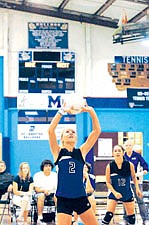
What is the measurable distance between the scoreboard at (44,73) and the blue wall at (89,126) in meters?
0.63

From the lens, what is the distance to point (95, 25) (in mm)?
12758

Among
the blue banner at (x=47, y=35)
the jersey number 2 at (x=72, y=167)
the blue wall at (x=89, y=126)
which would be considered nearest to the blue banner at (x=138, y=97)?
the blue wall at (x=89, y=126)

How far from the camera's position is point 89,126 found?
12461 millimetres

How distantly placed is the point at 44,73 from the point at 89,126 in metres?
1.85

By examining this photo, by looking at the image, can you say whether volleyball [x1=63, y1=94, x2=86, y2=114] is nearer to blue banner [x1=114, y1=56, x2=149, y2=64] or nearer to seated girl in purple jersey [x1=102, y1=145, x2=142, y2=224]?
seated girl in purple jersey [x1=102, y1=145, x2=142, y2=224]

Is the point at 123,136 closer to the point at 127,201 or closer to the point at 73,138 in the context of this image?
the point at 127,201

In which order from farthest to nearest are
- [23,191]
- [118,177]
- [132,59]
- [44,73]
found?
[132,59] < [44,73] < [23,191] < [118,177]

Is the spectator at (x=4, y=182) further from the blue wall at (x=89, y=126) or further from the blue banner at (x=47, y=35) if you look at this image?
the blue banner at (x=47, y=35)

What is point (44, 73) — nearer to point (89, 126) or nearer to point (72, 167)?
point (89, 126)

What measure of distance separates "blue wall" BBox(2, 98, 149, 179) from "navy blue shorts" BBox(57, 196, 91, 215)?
25.4 ft

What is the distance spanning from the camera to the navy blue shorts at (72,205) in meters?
4.42

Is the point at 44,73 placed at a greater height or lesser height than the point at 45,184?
greater

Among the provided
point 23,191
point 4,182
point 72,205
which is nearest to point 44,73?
point 4,182

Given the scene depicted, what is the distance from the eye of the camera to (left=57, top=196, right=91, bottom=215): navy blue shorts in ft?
14.5
